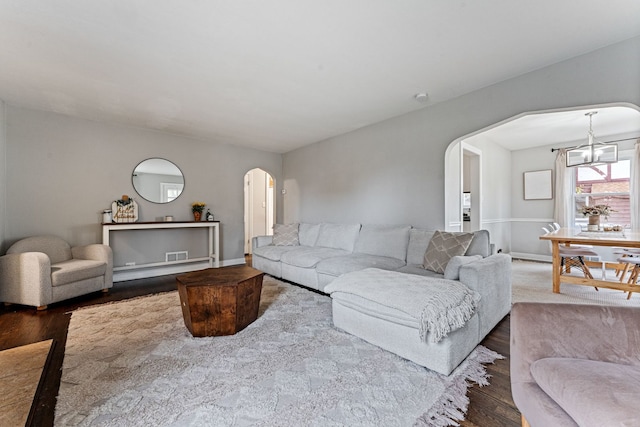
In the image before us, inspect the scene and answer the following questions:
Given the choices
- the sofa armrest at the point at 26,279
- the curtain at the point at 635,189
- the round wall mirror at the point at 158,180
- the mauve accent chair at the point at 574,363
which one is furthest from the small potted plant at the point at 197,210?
the curtain at the point at 635,189

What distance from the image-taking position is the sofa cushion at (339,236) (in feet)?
13.6

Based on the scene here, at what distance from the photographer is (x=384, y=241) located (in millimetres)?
3686

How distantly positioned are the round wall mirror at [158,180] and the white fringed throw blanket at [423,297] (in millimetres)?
3730

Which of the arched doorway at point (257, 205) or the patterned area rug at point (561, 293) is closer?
the patterned area rug at point (561, 293)

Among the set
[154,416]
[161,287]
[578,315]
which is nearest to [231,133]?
[161,287]

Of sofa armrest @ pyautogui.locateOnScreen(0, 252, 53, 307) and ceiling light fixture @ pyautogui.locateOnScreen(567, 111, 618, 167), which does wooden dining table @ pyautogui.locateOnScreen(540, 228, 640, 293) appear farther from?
sofa armrest @ pyautogui.locateOnScreen(0, 252, 53, 307)

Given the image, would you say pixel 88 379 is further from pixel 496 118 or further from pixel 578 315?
pixel 496 118

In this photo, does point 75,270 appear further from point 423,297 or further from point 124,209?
point 423,297

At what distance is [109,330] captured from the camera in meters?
2.41

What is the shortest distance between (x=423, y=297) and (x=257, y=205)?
5.75 meters

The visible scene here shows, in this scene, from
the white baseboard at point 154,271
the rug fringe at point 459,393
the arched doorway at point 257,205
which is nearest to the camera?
the rug fringe at point 459,393

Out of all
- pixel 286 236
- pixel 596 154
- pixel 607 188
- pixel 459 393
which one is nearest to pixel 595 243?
pixel 596 154

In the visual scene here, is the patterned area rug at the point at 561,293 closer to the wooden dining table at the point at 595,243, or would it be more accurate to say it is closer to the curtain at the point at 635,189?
the wooden dining table at the point at 595,243

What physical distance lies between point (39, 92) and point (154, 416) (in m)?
3.77
